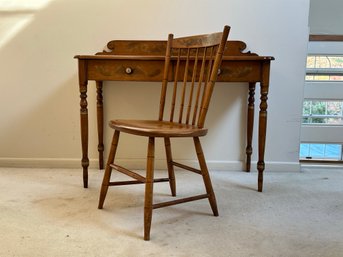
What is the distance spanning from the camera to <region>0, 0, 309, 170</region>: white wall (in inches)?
83.2

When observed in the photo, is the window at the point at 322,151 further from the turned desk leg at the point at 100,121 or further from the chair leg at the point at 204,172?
the turned desk leg at the point at 100,121

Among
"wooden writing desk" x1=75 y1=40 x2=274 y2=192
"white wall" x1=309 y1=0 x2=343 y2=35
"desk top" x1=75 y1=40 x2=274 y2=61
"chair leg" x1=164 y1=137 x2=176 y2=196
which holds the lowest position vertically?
"chair leg" x1=164 y1=137 x2=176 y2=196

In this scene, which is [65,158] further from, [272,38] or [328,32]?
[328,32]

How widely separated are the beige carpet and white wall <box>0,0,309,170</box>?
1.05 feet

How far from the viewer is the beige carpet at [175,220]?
3.74 feet

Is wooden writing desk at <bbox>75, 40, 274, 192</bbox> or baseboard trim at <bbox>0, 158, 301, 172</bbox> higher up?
wooden writing desk at <bbox>75, 40, 274, 192</bbox>

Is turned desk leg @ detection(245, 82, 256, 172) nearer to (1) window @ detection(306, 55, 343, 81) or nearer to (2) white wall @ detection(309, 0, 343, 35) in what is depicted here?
(1) window @ detection(306, 55, 343, 81)

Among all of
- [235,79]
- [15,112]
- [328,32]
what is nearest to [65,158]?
[15,112]

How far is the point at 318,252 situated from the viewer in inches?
44.4

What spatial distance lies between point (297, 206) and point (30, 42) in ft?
6.55

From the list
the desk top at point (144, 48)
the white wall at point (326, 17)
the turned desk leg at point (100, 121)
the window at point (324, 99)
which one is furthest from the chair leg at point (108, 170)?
the white wall at point (326, 17)

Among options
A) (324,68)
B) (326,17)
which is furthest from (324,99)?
(326,17)

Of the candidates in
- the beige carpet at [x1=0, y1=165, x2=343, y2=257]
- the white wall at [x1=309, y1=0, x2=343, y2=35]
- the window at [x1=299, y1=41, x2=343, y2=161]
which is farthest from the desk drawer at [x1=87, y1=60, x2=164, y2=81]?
the white wall at [x1=309, y1=0, x2=343, y2=35]

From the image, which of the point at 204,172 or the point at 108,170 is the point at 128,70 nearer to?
the point at 108,170
